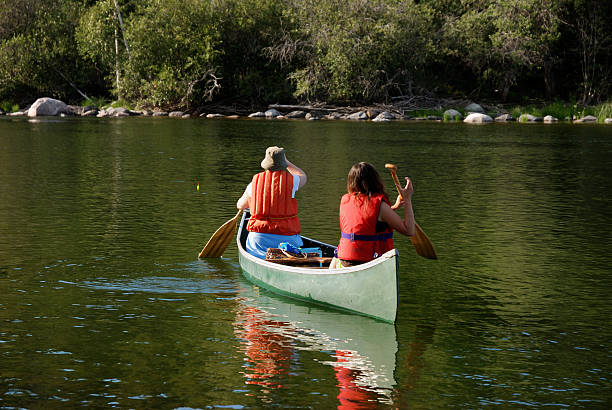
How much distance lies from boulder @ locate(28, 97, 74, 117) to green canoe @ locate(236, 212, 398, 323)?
41642 mm

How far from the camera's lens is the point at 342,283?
8.05 m

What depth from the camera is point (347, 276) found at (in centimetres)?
792

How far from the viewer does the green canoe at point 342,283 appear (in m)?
7.53

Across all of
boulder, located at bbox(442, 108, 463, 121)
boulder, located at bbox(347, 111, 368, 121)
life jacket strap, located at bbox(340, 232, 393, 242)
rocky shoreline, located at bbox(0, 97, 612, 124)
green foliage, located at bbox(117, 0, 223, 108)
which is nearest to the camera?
life jacket strap, located at bbox(340, 232, 393, 242)

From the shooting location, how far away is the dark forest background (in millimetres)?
45844

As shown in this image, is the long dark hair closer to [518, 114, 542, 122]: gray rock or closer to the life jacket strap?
the life jacket strap

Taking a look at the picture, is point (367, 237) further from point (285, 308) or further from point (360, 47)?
point (360, 47)

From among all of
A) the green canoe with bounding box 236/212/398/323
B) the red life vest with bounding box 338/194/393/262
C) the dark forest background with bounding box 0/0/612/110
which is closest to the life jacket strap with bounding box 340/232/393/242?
the red life vest with bounding box 338/194/393/262

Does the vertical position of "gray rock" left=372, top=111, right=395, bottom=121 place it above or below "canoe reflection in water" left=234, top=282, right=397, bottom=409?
above

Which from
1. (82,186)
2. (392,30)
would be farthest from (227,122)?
(82,186)

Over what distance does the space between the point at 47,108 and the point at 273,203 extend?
1653 inches

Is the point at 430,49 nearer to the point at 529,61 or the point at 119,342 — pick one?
the point at 529,61

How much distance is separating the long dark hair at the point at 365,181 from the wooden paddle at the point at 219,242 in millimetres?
3240

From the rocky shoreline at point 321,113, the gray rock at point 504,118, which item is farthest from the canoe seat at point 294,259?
the gray rock at point 504,118
